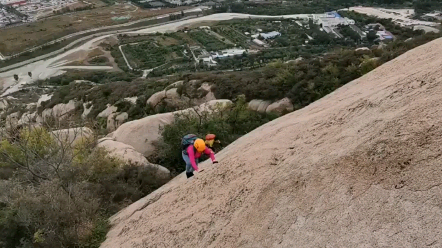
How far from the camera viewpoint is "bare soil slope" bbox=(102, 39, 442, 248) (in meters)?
6.66

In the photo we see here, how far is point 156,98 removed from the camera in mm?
29953

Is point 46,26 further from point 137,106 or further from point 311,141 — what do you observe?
point 311,141

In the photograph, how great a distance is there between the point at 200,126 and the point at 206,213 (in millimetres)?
9519

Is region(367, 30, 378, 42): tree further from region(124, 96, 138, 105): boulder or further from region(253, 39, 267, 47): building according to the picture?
region(124, 96, 138, 105): boulder

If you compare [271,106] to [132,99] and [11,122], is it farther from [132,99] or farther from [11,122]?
[11,122]

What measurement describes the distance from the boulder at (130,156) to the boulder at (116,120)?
969 centimetres

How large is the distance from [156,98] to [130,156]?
13.1 metres

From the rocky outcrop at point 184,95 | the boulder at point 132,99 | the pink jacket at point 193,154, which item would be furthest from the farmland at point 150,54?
the pink jacket at point 193,154

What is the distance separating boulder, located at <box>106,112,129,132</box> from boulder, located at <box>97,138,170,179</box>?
31.8ft

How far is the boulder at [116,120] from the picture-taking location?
29148 mm

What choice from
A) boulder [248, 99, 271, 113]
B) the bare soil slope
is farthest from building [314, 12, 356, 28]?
the bare soil slope

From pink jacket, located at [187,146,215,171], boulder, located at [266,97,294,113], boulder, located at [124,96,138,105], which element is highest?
pink jacket, located at [187,146,215,171]

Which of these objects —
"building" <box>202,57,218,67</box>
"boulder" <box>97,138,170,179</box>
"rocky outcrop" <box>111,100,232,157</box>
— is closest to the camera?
"boulder" <box>97,138,170,179</box>

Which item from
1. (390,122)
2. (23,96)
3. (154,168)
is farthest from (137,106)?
(23,96)
